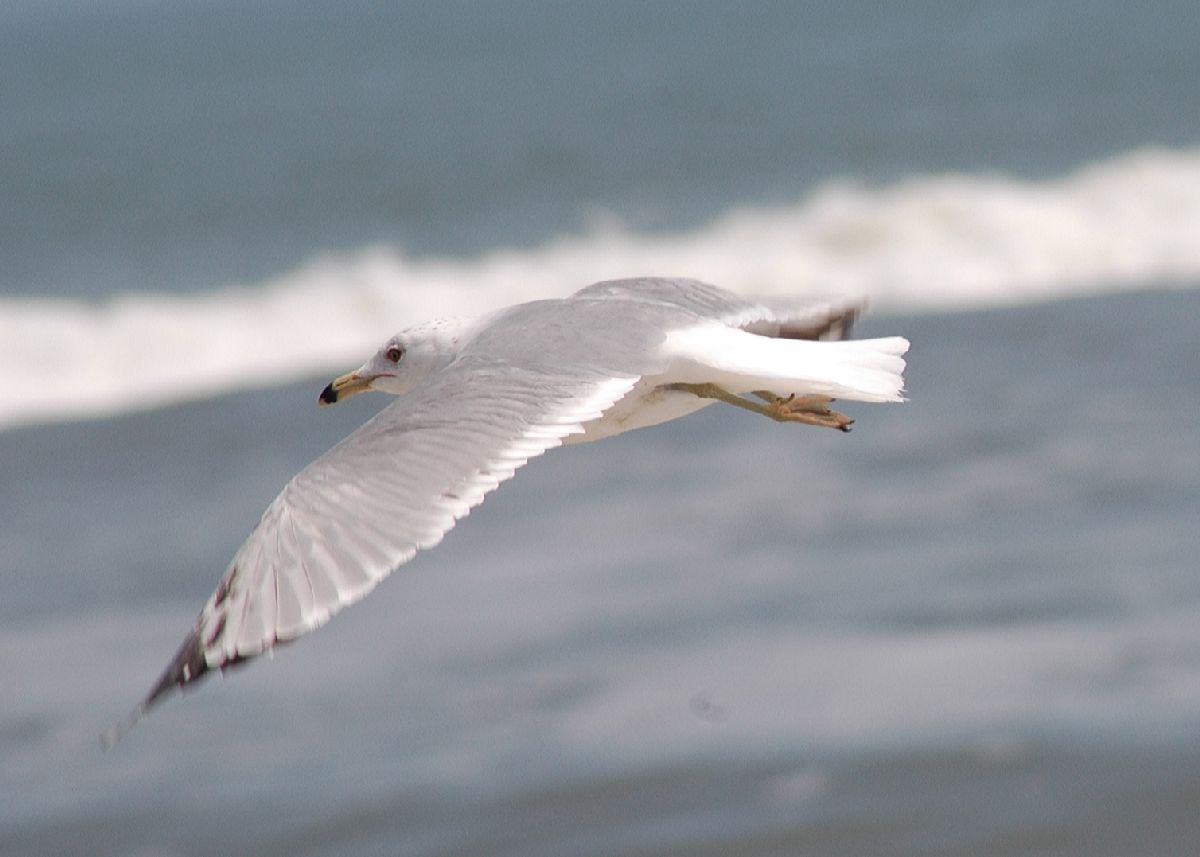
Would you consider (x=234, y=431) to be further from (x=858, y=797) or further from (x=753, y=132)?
(x=753, y=132)

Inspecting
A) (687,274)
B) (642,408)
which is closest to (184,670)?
(642,408)

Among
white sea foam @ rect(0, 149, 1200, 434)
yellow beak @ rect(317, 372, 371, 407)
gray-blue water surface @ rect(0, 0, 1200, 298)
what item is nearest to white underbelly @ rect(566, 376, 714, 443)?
yellow beak @ rect(317, 372, 371, 407)

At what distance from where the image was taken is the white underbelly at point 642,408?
418 centimetres

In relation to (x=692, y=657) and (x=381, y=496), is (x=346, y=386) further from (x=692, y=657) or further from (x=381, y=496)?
(x=692, y=657)

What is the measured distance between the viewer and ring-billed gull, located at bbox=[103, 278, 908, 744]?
3.48m

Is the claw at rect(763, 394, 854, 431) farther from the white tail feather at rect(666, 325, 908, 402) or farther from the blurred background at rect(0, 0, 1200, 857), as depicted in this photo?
the blurred background at rect(0, 0, 1200, 857)

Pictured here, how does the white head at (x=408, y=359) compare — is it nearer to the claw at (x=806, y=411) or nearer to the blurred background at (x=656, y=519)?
the claw at (x=806, y=411)

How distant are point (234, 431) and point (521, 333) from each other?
6.91 metres

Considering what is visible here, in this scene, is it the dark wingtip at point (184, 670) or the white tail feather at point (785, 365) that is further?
the white tail feather at point (785, 365)

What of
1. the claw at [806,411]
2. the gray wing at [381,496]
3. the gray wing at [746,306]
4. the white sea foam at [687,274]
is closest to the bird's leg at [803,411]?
the claw at [806,411]

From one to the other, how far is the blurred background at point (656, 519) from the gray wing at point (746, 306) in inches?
94.5

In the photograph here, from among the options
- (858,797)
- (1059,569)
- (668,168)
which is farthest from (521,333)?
(668,168)

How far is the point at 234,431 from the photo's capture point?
35.8 feet

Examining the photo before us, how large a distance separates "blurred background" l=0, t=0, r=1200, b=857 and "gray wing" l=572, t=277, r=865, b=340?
2399 millimetres
